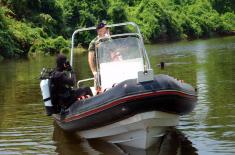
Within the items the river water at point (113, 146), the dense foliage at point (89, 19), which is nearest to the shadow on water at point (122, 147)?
the river water at point (113, 146)

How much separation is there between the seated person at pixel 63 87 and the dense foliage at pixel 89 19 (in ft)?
108

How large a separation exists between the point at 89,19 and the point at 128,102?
171 feet

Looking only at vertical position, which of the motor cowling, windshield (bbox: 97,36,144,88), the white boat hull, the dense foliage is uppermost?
the dense foliage

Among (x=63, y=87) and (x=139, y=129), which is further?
(x=63, y=87)

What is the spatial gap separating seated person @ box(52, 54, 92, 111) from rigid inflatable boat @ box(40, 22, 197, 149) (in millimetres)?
233

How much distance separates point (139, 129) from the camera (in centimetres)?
783

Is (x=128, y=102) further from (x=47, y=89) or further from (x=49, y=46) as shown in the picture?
(x=49, y=46)

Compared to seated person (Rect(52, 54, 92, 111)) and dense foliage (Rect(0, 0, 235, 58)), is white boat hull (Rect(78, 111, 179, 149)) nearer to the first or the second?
seated person (Rect(52, 54, 92, 111))

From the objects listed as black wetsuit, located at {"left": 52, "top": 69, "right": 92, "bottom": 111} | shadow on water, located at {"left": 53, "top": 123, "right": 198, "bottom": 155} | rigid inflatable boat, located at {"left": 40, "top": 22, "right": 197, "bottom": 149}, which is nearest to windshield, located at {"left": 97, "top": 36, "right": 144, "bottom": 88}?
rigid inflatable boat, located at {"left": 40, "top": 22, "right": 197, "bottom": 149}

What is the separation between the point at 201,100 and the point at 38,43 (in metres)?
34.9

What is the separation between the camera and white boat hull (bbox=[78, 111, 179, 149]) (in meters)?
7.67

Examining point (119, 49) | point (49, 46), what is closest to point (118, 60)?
point (119, 49)

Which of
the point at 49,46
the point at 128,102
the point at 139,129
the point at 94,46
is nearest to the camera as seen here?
the point at 128,102

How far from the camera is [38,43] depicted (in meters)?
46.2
